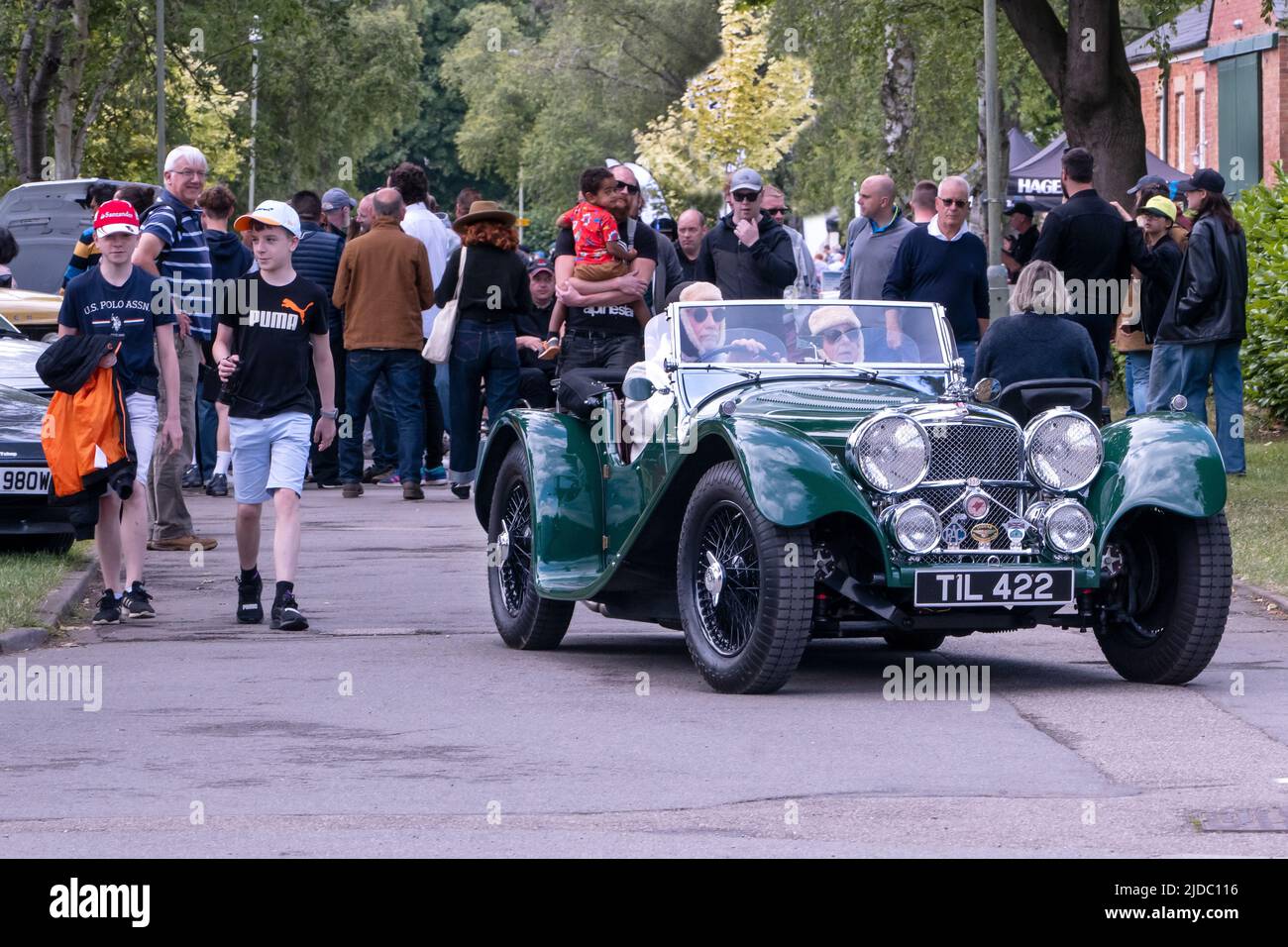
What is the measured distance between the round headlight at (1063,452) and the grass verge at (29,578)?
4771 mm

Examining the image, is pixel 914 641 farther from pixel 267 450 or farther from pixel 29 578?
pixel 29 578

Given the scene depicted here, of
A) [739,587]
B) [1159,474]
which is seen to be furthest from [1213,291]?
[739,587]

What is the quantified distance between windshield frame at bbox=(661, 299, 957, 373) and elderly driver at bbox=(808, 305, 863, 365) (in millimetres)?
44

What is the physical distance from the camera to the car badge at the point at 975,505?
8641 mm

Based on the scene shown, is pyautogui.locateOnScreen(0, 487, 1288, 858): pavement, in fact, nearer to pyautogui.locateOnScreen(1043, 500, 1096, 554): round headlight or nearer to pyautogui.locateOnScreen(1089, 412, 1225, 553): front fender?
pyautogui.locateOnScreen(1043, 500, 1096, 554): round headlight

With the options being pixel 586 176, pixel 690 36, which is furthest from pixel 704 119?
pixel 586 176

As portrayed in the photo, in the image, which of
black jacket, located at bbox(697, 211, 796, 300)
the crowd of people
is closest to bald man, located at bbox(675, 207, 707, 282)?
the crowd of people

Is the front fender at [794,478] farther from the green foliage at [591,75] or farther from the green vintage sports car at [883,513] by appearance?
the green foliage at [591,75]

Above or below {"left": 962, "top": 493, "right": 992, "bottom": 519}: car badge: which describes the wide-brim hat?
above

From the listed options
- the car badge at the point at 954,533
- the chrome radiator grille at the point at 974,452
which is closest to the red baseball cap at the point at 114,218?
the chrome radiator grille at the point at 974,452

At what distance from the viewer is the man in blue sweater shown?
13.8 meters

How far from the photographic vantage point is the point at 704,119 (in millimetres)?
68188

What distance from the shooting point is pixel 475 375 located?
16516 millimetres

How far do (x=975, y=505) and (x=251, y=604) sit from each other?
419 centimetres
